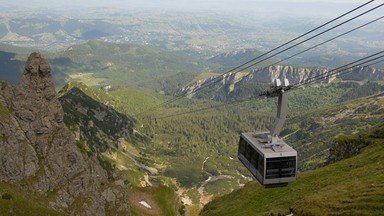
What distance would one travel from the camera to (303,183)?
95.3 metres

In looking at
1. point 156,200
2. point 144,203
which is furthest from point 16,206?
point 156,200

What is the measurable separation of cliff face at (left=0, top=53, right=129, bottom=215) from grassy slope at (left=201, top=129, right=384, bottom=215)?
34.7m

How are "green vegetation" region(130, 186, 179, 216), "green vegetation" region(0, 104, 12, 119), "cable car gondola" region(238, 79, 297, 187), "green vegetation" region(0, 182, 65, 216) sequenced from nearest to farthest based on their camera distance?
"cable car gondola" region(238, 79, 297, 187)
"green vegetation" region(0, 182, 65, 216)
"green vegetation" region(0, 104, 12, 119)
"green vegetation" region(130, 186, 179, 216)

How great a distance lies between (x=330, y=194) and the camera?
6241 cm

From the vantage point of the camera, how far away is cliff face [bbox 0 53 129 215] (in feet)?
315

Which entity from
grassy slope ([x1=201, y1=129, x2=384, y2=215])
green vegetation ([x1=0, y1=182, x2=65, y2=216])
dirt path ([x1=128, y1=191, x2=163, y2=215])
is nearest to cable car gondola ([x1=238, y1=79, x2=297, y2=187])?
grassy slope ([x1=201, y1=129, x2=384, y2=215])

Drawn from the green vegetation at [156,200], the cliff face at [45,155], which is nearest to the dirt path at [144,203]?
the green vegetation at [156,200]

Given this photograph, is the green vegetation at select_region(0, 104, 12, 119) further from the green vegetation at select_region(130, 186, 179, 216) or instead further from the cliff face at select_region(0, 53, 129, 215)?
the green vegetation at select_region(130, 186, 179, 216)

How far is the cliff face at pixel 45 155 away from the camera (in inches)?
3782

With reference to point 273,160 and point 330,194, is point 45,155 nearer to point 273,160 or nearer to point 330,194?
point 330,194

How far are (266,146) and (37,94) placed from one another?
8834cm

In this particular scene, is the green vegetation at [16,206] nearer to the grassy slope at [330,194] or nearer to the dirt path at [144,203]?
the grassy slope at [330,194]

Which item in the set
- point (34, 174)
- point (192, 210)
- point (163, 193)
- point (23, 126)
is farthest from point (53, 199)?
point (192, 210)

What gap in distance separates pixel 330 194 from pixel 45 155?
73.9 meters
